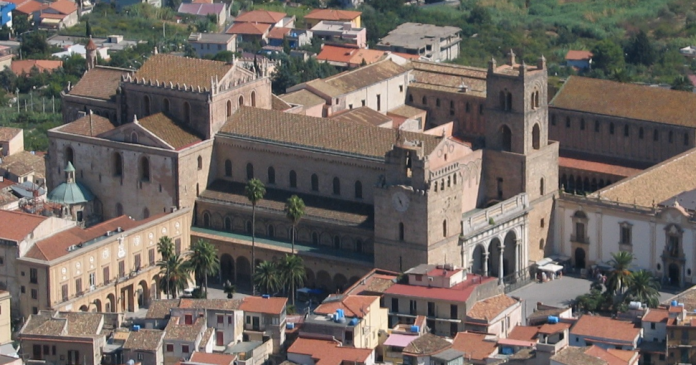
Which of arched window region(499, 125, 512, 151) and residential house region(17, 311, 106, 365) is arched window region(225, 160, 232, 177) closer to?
arched window region(499, 125, 512, 151)

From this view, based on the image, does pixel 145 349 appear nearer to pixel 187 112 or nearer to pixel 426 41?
pixel 187 112

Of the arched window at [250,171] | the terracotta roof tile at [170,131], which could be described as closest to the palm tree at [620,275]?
the arched window at [250,171]

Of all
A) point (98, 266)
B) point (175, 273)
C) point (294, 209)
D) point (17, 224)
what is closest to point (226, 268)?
point (175, 273)

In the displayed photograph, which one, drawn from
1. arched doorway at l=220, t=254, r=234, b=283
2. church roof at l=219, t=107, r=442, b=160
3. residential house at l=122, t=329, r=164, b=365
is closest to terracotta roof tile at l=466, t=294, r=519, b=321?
church roof at l=219, t=107, r=442, b=160

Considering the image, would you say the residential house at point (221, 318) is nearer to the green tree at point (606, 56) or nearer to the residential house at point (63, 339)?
the residential house at point (63, 339)

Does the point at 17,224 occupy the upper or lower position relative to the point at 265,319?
upper

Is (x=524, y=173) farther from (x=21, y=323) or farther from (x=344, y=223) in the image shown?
(x=21, y=323)

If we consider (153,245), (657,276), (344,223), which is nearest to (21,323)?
(153,245)
